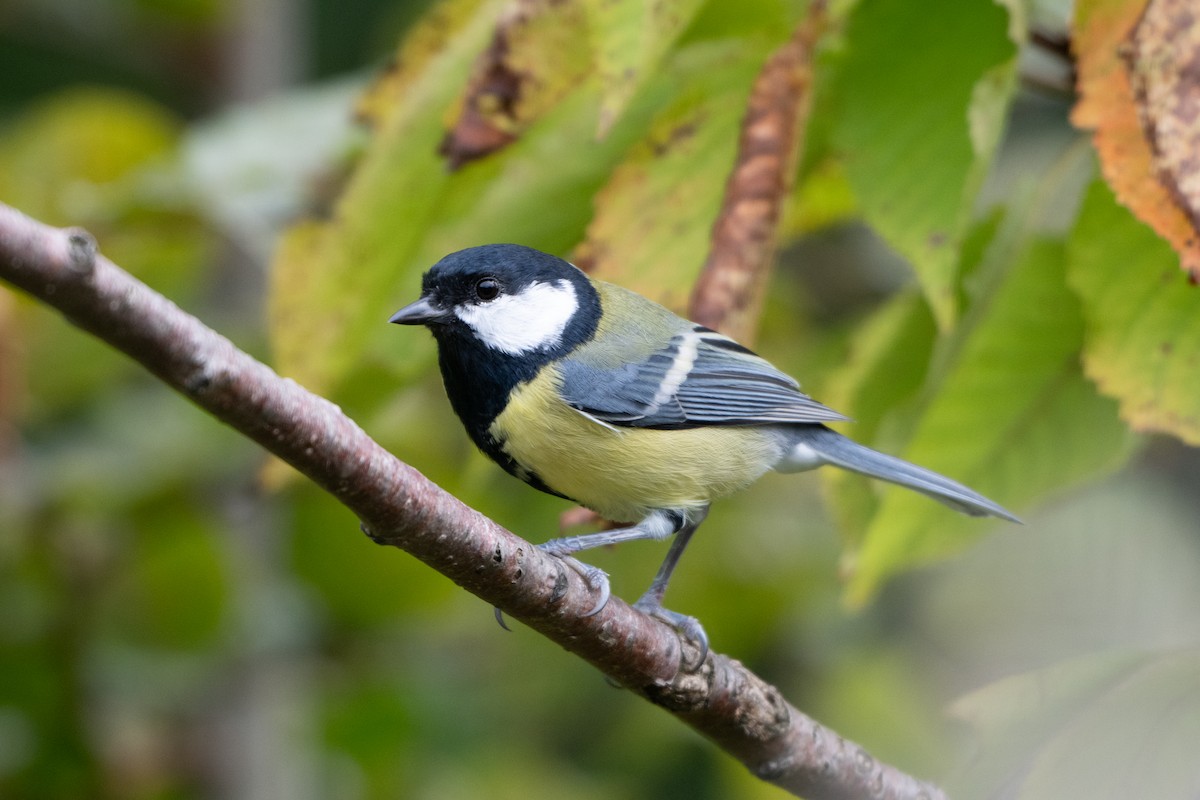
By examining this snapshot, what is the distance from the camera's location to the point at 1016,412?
1.38m

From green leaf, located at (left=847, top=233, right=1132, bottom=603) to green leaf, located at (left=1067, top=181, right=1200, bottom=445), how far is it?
14 cm

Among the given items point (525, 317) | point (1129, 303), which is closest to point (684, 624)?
point (525, 317)

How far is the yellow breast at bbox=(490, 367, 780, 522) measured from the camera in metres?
1.56

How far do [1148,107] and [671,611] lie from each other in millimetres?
820

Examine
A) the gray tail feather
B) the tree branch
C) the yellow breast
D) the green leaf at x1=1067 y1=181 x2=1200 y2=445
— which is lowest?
the tree branch

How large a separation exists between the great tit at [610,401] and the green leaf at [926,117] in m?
0.33

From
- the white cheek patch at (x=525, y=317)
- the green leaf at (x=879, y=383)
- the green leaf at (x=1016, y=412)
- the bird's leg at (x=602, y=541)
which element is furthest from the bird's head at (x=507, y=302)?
the green leaf at (x=1016, y=412)

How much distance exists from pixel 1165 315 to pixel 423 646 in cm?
190

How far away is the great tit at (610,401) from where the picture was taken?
61.5 inches

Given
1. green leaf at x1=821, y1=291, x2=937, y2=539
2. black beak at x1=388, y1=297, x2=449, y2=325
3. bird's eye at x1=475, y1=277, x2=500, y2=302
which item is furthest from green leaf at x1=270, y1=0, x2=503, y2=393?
green leaf at x1=821, y1=291, x2=937, y2=539

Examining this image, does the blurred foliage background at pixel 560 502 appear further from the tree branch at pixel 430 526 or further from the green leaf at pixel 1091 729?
the tree branch at pixel 430 526

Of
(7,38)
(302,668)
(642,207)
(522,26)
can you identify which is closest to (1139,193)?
(642,207)

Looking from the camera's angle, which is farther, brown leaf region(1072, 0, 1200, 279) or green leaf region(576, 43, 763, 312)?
green leaf region(576, 43, 763, 312)

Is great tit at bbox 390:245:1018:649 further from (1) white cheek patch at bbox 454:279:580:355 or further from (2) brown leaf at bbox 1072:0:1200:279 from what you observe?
(2) brown leaf at bbox 1072:0:1200:279
